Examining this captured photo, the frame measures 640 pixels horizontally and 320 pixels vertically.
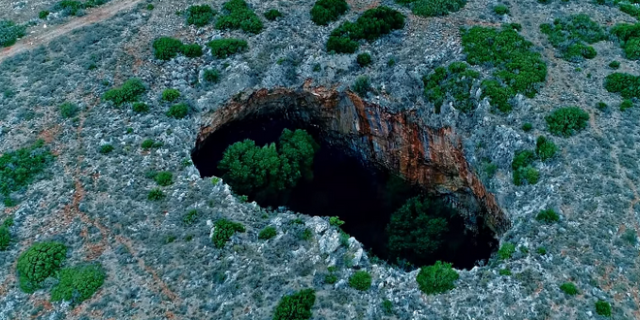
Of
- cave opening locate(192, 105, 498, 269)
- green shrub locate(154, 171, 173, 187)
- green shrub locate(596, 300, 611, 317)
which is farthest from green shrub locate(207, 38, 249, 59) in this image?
green shrub locate(596, 300, 611, 317)

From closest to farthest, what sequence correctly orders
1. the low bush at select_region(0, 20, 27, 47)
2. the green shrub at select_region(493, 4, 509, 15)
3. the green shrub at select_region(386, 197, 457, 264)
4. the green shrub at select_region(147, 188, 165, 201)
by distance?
the green shrub at select_region(147, 188, 165, 201) → the green shrub at select_region(386, 197, 457, 264) → the low bush at select_region(0, 20, 27, 47) → the green shrub at select_region(493, 4, 509, 15)

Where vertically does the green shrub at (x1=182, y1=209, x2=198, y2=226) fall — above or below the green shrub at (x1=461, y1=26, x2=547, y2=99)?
below

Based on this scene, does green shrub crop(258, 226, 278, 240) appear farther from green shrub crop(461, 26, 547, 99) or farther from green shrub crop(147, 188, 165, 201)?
green shrub crop(461, 26, 547, 99)

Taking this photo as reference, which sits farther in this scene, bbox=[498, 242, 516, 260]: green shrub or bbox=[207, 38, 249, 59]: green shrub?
bbox=[207, 38, 249, 59]: green shrub

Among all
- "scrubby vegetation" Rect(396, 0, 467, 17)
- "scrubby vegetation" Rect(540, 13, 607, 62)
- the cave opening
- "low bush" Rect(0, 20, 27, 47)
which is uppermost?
"low bush" Rect(0, 20, 27, 47)

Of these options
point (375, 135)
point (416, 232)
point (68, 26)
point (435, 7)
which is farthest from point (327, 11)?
point (68, 26)

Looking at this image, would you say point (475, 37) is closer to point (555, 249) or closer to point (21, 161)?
point (555, 249)

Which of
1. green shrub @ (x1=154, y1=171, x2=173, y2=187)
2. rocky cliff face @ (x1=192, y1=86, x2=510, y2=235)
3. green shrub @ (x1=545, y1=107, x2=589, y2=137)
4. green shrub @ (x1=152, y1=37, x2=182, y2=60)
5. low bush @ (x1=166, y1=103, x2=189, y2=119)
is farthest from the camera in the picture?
green shrub @ (x1=152, y1=37, x2=182, y2=60)
